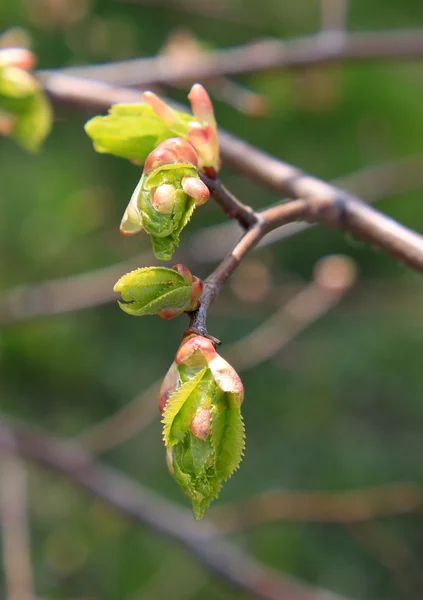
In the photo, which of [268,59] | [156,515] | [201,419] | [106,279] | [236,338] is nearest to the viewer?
[201,419]

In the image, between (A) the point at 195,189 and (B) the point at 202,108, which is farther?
(B) the point at 202,108

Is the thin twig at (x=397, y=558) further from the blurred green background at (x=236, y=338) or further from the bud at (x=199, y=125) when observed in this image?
the bud at (x=199, y=125)

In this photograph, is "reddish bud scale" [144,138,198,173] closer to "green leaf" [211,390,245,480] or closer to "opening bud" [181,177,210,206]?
"opening bud" [181,177,210,206]

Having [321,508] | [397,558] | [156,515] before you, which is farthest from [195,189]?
[397,558]

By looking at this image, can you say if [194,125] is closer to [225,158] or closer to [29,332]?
[225,158]

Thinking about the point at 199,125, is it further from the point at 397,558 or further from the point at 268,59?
the point at 397,558

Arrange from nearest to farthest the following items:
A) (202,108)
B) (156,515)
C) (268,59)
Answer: (202,108) < (268,59) < (156,515)

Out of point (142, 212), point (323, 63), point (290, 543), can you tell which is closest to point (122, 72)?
point (323, 63)

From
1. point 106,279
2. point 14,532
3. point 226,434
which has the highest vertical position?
point 226,434

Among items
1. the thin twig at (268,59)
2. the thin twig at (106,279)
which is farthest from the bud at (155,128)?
the thin twig at (106,279)

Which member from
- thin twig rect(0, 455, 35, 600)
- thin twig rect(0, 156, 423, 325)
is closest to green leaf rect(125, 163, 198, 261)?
thin twig rect(0, 156, 423, 325)
